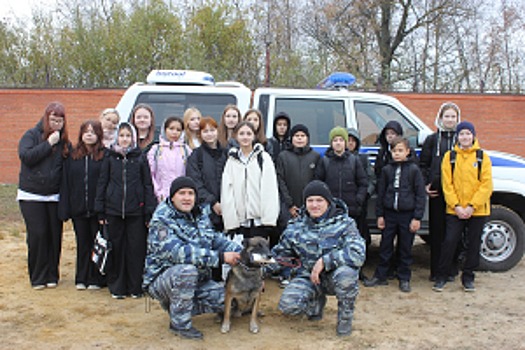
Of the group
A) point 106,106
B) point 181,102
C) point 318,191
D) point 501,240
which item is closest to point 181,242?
point 318,191

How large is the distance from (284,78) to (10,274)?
14.6 metres

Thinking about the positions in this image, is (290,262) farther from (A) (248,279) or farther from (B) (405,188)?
(B) (405,188)

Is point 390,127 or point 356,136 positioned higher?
point 390,127

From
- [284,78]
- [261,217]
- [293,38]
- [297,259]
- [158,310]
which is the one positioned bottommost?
[158,310]

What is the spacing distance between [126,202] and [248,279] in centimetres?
162

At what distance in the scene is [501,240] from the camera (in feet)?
19.6

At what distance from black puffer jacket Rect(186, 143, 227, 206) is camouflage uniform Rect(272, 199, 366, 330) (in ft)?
3.16

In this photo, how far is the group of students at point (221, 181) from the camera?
189 inches

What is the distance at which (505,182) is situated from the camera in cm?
576

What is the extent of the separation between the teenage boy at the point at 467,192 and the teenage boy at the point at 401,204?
33 cm

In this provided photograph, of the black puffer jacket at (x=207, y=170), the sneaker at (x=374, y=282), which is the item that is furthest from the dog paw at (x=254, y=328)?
the sneaker at (x=374, y=282)

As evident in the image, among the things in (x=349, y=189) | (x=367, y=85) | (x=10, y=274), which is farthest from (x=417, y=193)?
(x=367, y=85)

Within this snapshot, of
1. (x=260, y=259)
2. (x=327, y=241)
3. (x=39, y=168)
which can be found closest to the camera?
(x=260, y=259)

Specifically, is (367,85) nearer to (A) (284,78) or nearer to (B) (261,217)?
(A) (284,78)
